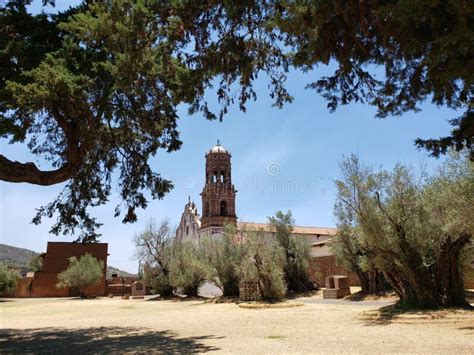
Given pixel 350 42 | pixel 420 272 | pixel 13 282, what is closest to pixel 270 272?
pixel 420 272

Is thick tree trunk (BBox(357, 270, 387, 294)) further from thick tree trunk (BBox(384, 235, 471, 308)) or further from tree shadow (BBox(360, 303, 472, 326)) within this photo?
tree shadow (BBox(360, 303, 472, 326))

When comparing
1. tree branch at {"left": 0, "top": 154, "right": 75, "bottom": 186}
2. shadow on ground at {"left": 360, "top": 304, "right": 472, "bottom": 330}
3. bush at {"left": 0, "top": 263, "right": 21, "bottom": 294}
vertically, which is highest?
tree branch at {"left": 0, "top": 154, "right": 75, "bottom": 186}

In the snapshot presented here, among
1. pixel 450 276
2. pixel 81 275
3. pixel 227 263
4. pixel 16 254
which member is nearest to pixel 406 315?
pixel 450 276

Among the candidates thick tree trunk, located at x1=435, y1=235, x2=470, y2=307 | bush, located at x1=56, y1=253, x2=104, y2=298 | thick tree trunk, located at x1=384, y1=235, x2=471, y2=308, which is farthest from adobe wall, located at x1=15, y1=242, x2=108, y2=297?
thick tree trunk, located at x1=435, y1=235, x2=470, y2=307

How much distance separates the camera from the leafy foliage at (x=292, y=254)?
113 ft

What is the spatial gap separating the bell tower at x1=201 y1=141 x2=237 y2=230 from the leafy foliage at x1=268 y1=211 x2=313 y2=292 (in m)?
23.8

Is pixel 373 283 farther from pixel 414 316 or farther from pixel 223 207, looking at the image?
pixel 223 207

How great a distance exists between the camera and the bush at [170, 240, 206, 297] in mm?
34781

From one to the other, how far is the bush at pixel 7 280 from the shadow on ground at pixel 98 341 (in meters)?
29.6

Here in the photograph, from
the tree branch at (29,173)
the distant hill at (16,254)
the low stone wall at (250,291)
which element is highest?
the distant hill at (16,254)

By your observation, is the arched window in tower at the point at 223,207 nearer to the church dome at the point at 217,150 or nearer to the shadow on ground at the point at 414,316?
the church dome at the point at 217,150

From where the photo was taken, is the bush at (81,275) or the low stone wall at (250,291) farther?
the bush at (81,275)

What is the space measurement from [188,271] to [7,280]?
1940cm

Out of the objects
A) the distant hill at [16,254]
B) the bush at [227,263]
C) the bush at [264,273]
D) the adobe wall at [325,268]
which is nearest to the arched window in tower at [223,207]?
the adobe wall at [325,268]
